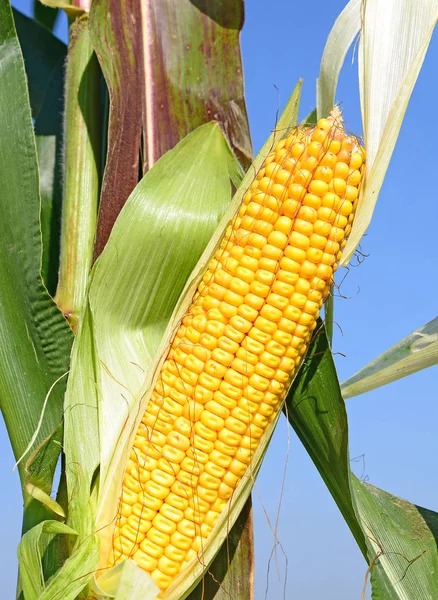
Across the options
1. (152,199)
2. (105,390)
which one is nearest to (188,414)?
(105,390)

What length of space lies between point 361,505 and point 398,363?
0.41 m

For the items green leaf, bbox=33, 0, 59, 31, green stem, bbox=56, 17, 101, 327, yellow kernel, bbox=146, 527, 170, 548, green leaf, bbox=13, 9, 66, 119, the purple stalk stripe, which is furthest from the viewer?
green leaf, bbox=33, 0, 59, 31

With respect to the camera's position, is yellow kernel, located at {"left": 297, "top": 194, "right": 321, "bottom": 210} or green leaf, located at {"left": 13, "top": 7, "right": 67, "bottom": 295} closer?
yellow kernel, located at {"left": 297, "top": 194, "right": 321, "bottom": 210}

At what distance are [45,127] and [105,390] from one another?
5.26 ft

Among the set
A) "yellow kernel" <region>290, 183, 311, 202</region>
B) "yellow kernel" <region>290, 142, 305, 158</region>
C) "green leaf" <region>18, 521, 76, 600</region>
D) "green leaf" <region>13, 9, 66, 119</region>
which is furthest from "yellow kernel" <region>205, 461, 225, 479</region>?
"green leaf" <region>13, 9, 66, 119</region>

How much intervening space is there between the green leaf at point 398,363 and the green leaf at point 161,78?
0.80 m

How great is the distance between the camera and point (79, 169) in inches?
95.2

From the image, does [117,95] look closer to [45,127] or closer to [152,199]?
[152,199]

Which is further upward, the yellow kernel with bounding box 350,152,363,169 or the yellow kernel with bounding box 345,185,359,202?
the yellow kernel with bounding box 350,152,363,169

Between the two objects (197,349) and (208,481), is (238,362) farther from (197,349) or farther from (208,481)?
(208,481)

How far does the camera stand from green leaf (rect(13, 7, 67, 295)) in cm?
271

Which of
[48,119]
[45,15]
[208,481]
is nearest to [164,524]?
[208,481]

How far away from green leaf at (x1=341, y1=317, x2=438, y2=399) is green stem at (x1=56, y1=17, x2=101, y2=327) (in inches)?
34.3

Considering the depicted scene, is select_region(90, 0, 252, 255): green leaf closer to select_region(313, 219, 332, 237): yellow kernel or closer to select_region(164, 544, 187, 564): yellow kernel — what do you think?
select_region(313, 219, 332, 237): yellow kernel
